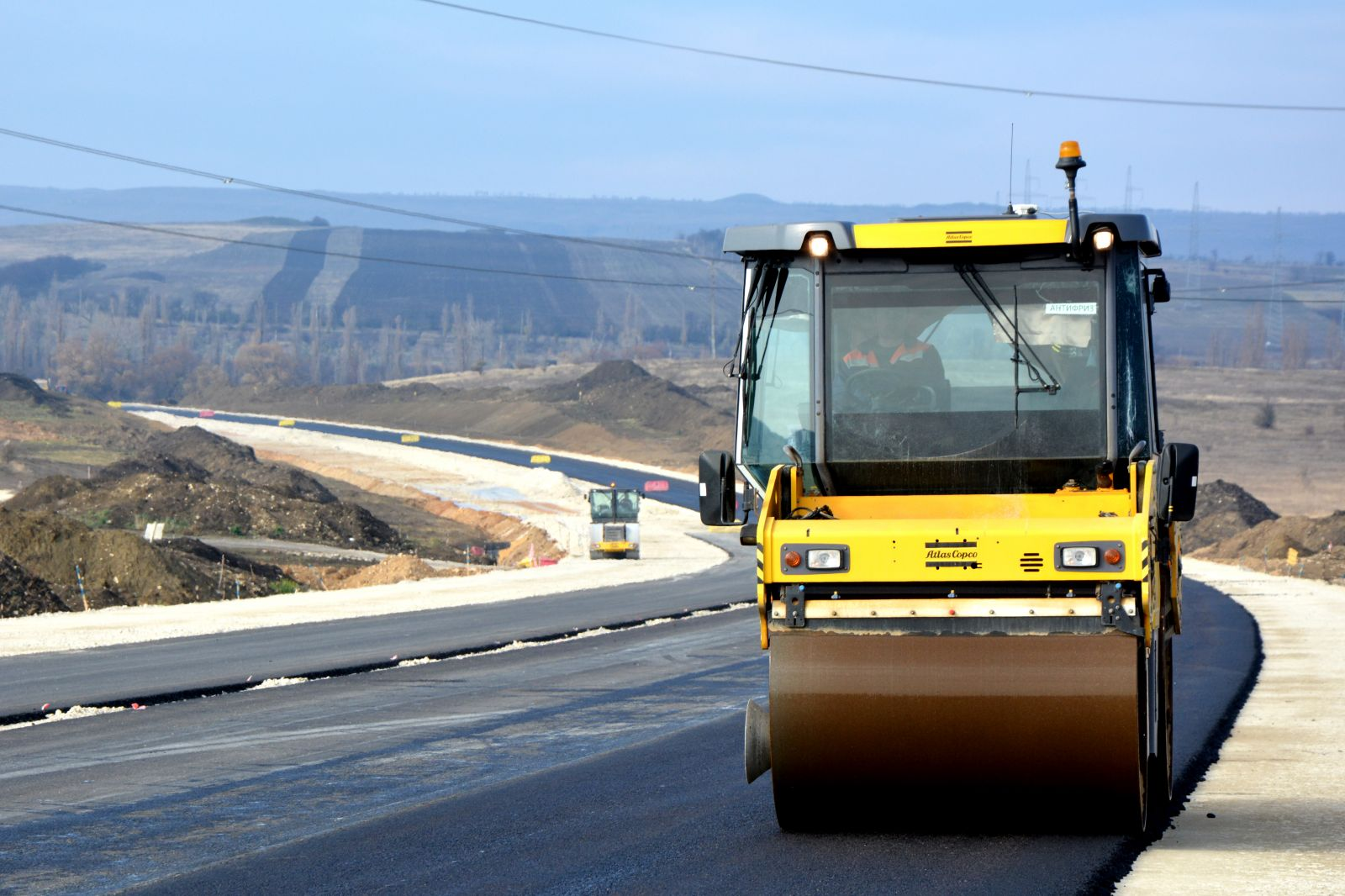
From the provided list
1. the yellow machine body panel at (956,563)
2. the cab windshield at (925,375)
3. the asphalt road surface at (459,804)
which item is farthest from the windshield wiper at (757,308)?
the asphalt road surface at (459,804)

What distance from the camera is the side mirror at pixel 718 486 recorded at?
8.98m

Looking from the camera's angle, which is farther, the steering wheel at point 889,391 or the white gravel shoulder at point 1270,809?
the steering wheel at point 889,391

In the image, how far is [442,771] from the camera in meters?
12.3

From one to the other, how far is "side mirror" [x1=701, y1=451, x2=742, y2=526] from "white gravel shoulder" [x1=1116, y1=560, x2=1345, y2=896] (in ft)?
9.10

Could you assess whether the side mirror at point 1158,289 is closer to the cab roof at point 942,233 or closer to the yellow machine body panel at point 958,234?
the cab roof at point 942,233

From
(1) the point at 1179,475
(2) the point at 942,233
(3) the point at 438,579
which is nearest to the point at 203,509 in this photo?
(3) the point at 438,579

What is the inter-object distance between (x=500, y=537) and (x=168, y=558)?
1131 inches

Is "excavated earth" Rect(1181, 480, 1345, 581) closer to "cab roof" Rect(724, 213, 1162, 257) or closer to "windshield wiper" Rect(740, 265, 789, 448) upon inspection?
"cab roof" Rect(724, 213, 1162, 257)

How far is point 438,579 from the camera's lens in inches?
1731

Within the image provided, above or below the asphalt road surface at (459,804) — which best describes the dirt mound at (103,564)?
below

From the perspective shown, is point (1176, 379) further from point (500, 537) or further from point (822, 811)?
point (822, 811)

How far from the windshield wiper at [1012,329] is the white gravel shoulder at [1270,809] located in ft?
8.55

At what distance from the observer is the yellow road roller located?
8281 mm

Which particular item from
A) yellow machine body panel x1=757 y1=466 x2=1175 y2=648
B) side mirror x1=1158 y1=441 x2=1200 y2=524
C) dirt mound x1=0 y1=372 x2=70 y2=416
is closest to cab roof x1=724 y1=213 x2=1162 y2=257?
side mirror x1=1158 y1=441 x2=1200 y2=524
